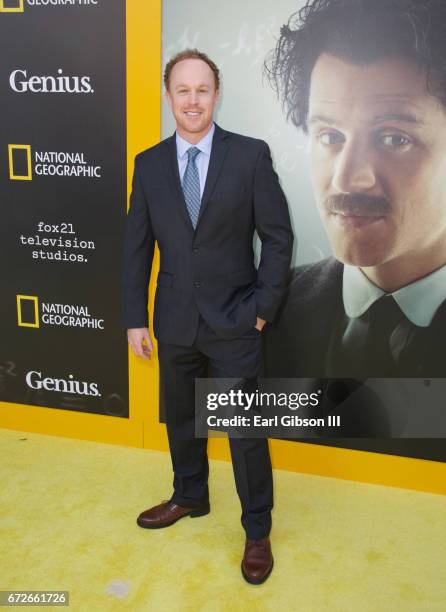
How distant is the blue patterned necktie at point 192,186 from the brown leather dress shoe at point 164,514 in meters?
1.13

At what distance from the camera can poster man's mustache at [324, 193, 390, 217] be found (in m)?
2.44

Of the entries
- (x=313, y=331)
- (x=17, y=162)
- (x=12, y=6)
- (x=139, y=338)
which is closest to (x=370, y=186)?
(x=313, y=331)

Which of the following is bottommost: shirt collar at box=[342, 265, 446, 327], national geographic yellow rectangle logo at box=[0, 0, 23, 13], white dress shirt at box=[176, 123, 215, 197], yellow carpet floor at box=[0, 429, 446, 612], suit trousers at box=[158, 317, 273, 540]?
yellow carpet floor at box=[0, 429, 446, 612]

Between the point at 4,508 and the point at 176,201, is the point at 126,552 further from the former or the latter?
the point at 176,201

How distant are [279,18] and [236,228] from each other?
0.92 m

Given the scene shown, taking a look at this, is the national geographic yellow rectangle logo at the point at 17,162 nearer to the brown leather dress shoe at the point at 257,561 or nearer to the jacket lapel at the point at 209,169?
the jacket lapel at the point at 209,169

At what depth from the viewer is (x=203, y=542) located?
2350 millimetres

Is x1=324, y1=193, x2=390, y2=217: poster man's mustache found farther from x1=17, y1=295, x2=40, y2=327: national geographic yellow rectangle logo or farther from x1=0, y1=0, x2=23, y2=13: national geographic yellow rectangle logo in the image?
x1=0, y1=0, x2=23, y2=13: national geographic yellow rectangle logo

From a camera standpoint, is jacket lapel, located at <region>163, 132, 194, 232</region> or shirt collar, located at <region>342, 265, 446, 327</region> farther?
shirt collar, located at <region>342, 265, 446, 327</region>

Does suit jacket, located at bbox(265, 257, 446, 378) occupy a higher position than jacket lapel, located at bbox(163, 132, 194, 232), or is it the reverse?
jacket lapel, located at bbox(163, 132, 194, 232)

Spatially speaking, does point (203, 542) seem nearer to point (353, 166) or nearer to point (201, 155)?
point (201, 155)

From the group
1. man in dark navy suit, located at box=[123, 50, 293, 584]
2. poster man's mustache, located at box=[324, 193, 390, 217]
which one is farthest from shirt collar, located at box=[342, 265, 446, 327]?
man in dark navy suit, located at box=[123, 50, 293, 584]

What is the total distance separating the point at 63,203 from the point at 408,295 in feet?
5.17

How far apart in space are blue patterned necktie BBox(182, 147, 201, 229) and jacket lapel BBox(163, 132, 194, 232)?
0.8 inches
